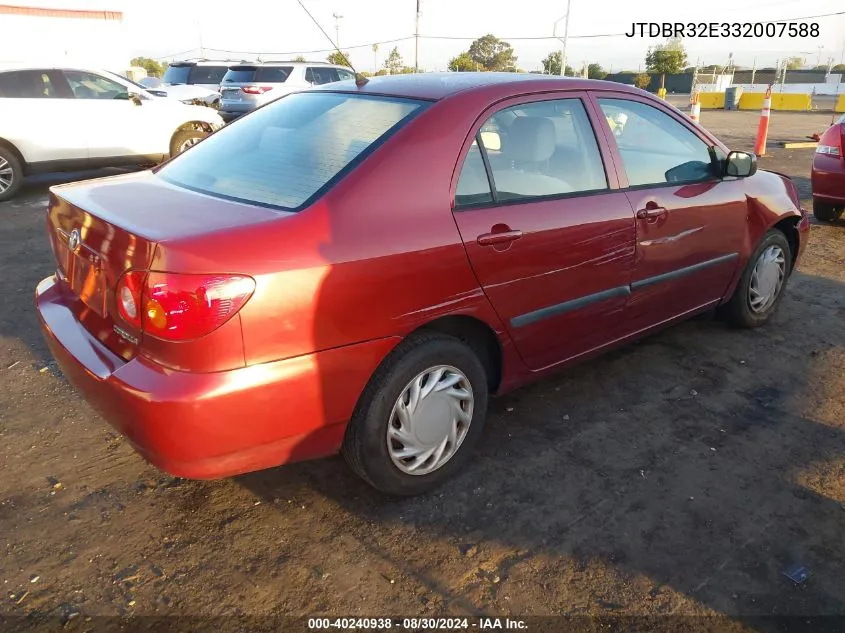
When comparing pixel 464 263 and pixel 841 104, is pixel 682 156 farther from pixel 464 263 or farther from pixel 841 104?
pixel 841 104

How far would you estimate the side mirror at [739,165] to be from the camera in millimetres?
3809

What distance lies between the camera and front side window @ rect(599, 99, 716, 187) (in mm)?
3375

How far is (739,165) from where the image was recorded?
12.6ft

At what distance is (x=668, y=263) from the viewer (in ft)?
11.6

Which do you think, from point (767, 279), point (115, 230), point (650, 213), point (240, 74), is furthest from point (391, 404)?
point (240, 74)

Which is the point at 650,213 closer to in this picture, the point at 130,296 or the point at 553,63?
the point at 130,296

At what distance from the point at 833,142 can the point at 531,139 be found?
546 cm

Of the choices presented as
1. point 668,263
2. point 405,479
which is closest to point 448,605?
point 405,479

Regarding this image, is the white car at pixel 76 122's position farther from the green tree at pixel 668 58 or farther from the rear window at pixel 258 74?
the green tree at pixel 668 58

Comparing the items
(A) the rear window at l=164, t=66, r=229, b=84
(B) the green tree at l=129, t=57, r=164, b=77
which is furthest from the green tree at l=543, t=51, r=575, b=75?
(A) the rear window at l=164, t=66, r=229, b=84

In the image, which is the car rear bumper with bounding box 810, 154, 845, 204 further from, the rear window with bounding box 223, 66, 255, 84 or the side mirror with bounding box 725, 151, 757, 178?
the rear window with bounding box 223, 66, 255, 84

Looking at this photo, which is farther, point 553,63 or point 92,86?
point 553,63

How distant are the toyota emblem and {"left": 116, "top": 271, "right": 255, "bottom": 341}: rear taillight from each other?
588 mm

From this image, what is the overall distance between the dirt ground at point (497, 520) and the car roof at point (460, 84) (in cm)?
157
